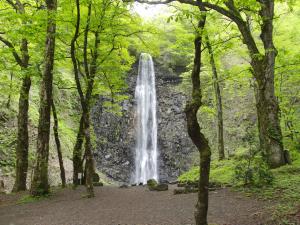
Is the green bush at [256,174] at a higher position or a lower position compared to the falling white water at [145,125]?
lower

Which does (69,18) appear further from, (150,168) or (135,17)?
(150,168)

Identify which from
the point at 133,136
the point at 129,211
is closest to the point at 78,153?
the point at 129,211

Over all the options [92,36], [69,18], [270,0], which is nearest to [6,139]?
[92,36]

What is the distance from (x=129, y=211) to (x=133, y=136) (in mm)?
20869

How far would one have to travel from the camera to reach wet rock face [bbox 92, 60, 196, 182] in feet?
88.6

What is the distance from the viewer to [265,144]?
10586 millimetres

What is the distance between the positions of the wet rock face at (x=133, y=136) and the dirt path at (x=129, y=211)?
53.3 feet

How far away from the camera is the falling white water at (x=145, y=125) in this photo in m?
27.3

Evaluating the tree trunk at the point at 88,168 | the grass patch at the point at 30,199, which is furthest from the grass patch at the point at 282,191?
the grass patch at the point at 30,199

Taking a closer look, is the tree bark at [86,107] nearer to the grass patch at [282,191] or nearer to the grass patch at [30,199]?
the grass patch at [30,199]

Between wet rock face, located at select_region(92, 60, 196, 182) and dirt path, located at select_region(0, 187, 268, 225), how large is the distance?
16261mm

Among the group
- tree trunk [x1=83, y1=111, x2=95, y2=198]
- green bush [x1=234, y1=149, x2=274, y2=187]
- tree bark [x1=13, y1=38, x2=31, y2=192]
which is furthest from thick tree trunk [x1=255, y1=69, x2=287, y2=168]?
tree bark [x1=13, y1=38, x2=31, y2=192]

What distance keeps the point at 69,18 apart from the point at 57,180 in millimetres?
11102

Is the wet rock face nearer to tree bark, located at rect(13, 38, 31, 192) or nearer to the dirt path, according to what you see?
tree bark, located at rect(13, 38, 31, 192)
